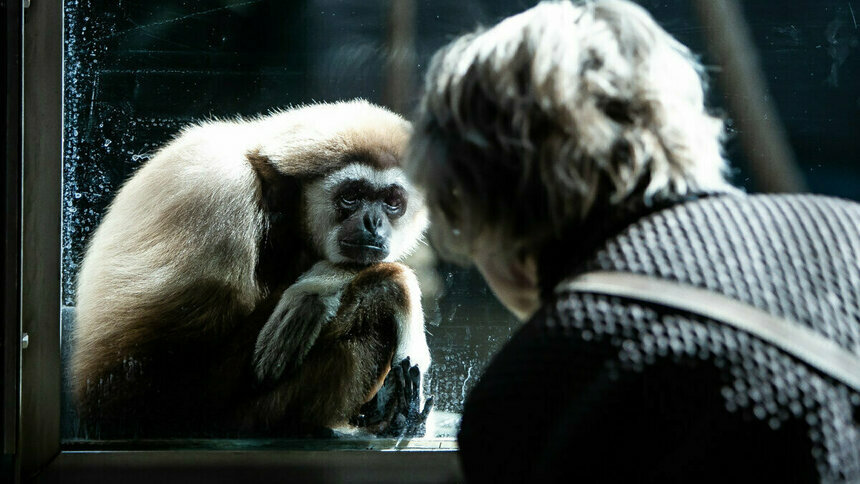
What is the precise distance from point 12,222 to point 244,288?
0.69 meters

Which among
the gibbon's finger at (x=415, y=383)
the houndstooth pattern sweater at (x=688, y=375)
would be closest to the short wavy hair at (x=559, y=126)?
the houndstooth pattern sweater at (x=688, y=375)

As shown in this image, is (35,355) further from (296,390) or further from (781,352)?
(781,352)

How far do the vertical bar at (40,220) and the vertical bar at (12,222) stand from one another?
0.20ft

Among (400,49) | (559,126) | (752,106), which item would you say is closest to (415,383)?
(400,49)

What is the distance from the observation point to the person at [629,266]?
39.5 inches

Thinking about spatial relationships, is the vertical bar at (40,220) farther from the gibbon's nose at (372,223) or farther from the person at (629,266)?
the person at (629,266)

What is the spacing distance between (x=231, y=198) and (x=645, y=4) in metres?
1.44

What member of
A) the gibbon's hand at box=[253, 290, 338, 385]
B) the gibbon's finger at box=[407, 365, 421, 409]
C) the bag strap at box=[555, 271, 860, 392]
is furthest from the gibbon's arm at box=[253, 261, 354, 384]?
the bag strap at box=[555, 271, 860, 392]

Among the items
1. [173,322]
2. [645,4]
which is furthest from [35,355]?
[645,4]

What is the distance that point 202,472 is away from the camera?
2531 millimetres

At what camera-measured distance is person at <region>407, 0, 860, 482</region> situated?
3.29ft

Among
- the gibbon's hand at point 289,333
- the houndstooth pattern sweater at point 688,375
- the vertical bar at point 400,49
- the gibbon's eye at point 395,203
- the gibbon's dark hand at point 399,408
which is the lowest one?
the gibbon's dark hand at point 399,408

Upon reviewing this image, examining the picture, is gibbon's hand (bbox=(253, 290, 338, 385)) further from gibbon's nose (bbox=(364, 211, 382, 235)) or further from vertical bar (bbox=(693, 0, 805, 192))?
vertical bar (bbox=(693, 0, 805, 192))

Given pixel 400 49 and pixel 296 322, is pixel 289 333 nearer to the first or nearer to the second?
pixel 296 322
